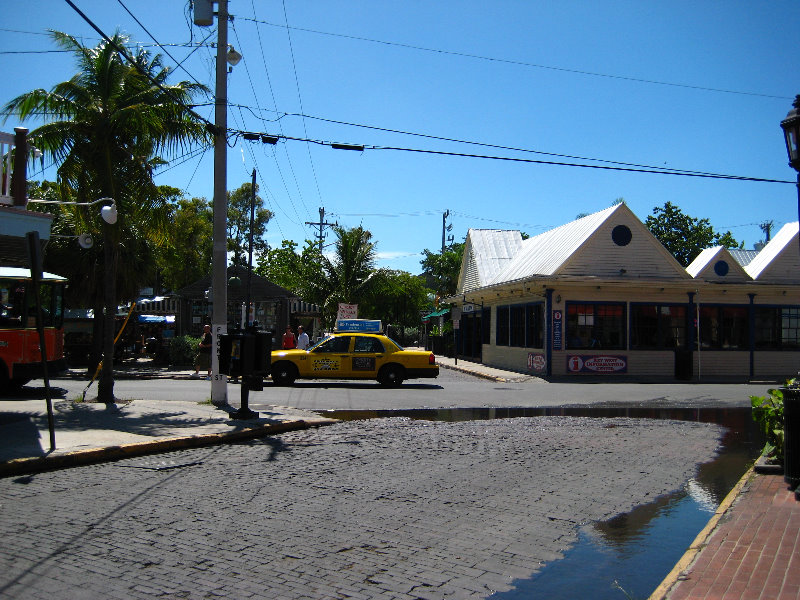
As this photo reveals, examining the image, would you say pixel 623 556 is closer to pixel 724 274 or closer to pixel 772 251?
pixel 724 274

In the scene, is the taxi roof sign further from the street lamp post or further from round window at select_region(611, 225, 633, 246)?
the street lamp post

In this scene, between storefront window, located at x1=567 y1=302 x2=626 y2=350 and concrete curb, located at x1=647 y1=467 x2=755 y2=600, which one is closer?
concrete curb, located at x1=647 y1=467 x2=755 y2=600

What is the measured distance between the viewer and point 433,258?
218 feet

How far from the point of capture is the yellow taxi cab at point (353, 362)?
1948cm

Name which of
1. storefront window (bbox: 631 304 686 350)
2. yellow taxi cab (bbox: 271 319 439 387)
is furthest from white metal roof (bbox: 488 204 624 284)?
yellow taxi cab (bbox: 271 319 439 387)

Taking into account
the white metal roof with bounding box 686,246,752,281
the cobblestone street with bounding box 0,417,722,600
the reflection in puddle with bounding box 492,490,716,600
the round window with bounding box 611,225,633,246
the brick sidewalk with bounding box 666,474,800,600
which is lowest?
the reflection in puddle with bounding box 492,490,716,600

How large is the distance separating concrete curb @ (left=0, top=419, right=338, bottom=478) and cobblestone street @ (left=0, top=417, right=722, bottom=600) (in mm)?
250

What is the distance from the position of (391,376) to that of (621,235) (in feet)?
39.8

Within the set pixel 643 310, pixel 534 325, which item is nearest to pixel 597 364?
pixel 534 325

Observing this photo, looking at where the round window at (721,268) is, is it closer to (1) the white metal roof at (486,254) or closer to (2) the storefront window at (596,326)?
(2) the storefront window at (596,326)

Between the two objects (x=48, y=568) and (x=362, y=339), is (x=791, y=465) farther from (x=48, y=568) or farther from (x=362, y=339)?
(x=362, y=339)

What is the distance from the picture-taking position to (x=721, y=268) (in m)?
28.4

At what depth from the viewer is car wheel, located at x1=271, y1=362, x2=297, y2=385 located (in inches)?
762

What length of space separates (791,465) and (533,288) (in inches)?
751
